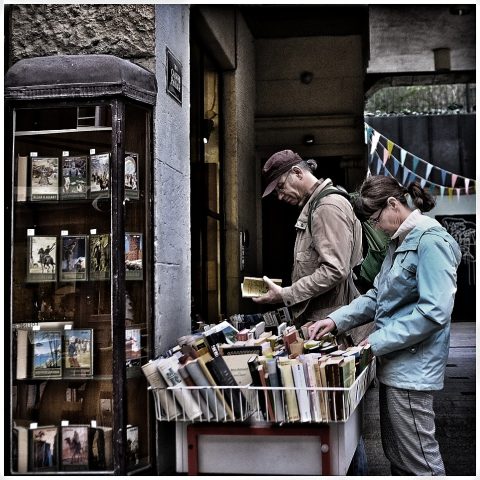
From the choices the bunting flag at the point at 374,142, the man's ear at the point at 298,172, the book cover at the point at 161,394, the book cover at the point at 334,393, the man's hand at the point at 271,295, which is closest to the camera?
the book cover at the point at 334,393

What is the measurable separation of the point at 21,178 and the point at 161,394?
1541 mm

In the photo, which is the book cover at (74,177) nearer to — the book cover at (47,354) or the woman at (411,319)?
the book cover at (47,354)

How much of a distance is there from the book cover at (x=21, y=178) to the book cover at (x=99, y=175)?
38cm

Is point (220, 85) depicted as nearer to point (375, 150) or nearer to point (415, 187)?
point (375, 150)

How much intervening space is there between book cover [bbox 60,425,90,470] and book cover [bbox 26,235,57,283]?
881 mm

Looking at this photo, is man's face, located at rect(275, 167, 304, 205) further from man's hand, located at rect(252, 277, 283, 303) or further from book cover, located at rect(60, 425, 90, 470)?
book cover, located at rect(60, 425, 90, 470)

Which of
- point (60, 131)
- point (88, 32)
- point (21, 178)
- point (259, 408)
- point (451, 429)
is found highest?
point (88, 32)

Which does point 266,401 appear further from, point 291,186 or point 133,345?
point 291,186

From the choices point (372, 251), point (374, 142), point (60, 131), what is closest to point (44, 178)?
point (60, 131)

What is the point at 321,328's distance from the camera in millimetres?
3969

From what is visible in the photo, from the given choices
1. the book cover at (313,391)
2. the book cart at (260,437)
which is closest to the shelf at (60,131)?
the book cart at (260,437)

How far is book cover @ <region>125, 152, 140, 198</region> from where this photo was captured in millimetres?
4023

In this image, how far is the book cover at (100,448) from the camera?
3.91 metres

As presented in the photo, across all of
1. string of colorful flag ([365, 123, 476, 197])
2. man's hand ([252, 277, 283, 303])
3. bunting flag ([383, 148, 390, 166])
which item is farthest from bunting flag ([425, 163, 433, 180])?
man's hand ([252, 277, 283, 303])
